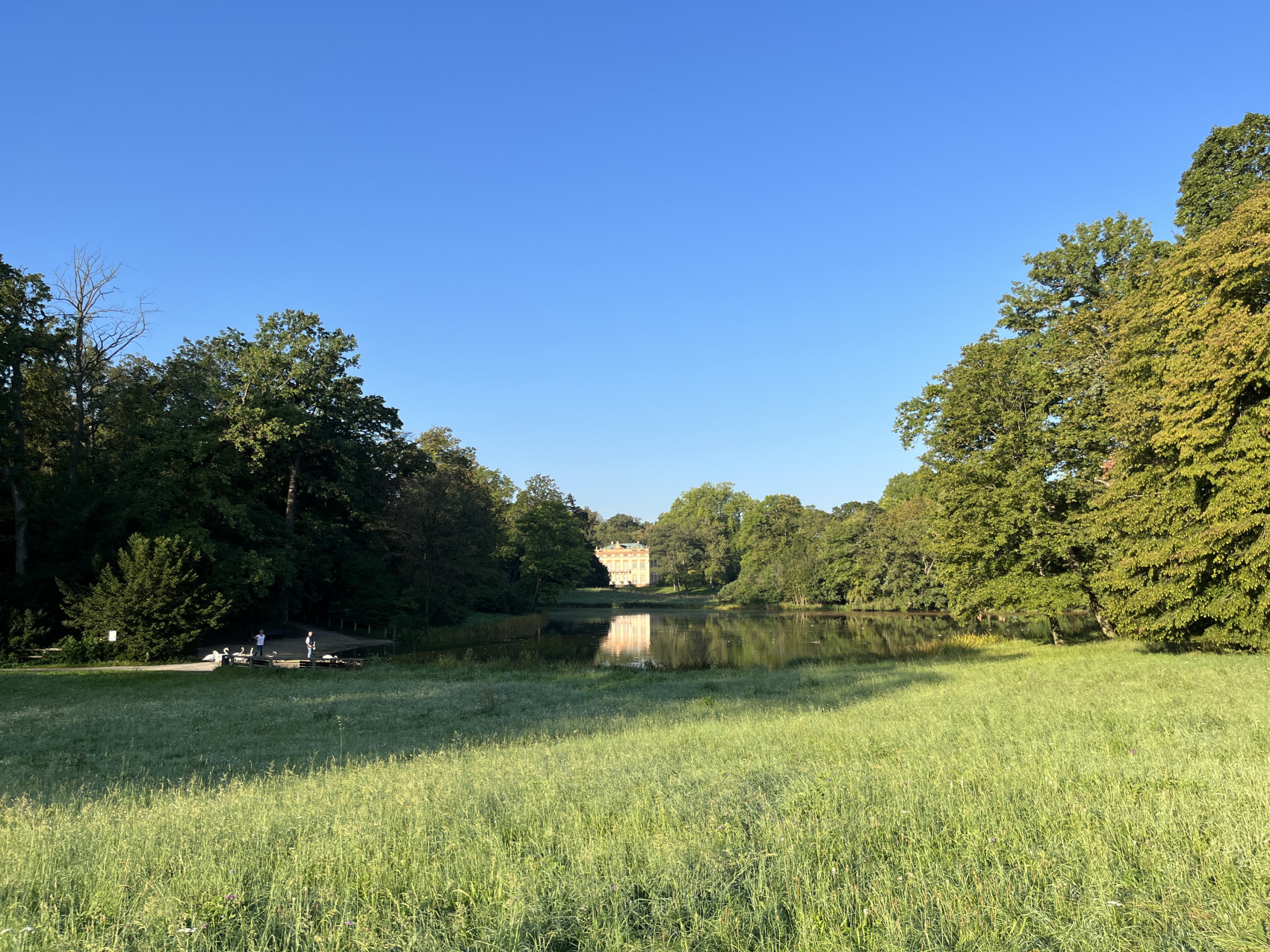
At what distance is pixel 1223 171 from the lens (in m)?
25.0

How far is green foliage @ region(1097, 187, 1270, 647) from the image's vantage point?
1608 centimetres

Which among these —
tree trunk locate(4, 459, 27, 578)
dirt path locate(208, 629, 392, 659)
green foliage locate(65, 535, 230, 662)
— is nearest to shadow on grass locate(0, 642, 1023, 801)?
green foliage locate(65, 535, 230, 662)

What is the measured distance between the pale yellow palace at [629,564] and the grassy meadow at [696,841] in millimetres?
121135

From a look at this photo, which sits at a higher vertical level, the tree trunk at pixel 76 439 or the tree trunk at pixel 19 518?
the tree trunk at pixel 76 439

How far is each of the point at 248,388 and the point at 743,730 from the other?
117 feet

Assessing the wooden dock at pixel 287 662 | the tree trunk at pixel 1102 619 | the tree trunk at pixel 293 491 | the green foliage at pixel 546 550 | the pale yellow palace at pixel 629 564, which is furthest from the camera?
the pale yellow palace at pixel 629 564

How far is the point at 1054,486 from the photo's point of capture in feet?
84.0

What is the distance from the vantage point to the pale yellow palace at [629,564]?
132250mm

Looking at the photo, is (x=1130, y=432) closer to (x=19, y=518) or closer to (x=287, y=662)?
(x=287, y=662)

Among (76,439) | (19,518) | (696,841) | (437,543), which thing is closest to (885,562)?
(437,543)

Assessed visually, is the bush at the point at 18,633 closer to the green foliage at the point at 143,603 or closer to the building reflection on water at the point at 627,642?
the green foliage at the point at 143,603

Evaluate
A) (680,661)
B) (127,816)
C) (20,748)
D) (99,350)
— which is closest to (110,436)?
(99,350)

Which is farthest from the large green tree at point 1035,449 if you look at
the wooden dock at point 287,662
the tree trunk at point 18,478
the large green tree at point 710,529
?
the large green tree at point 710,529

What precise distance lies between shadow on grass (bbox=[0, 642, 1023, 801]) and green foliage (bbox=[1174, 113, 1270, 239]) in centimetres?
1817
